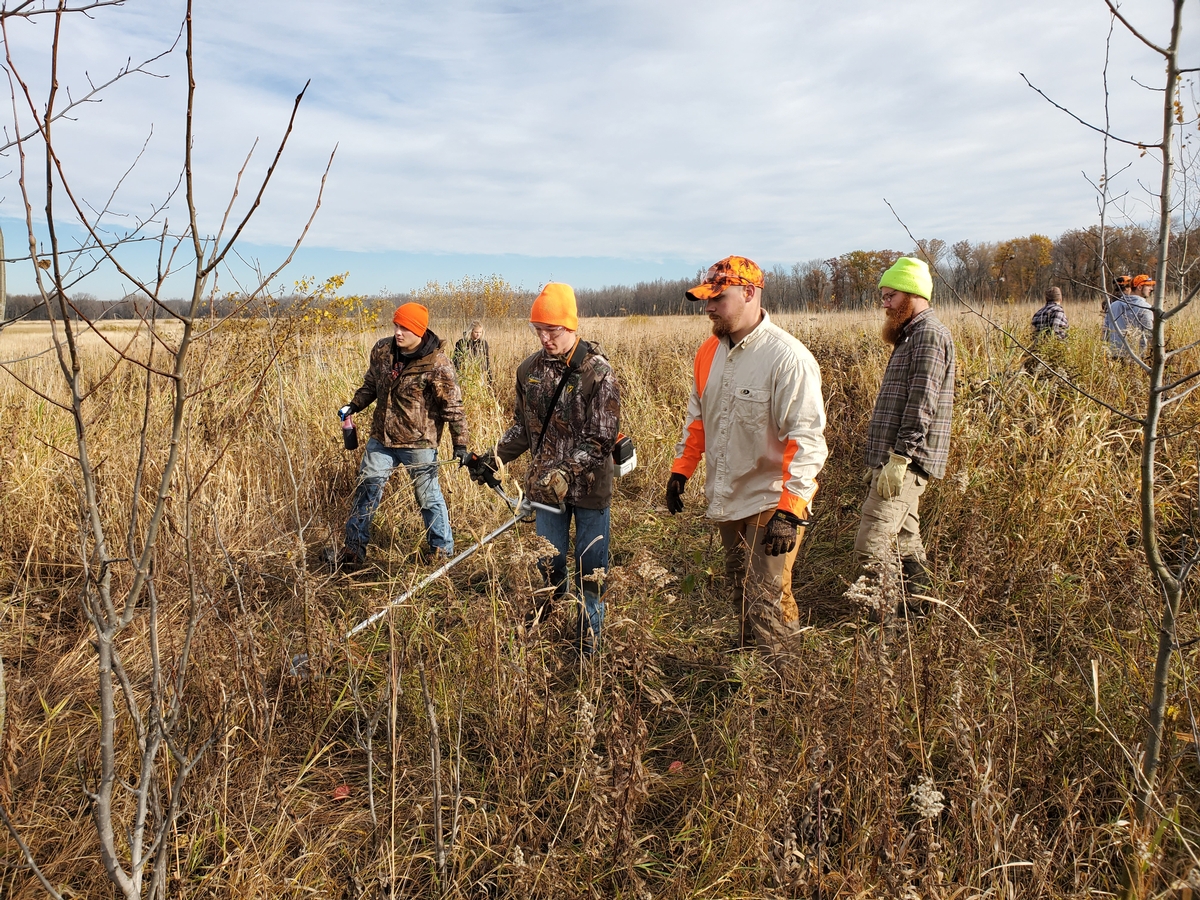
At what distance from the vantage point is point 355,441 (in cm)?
472

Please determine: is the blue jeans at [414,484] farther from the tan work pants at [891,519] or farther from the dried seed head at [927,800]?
the dried seed head at [927,800]

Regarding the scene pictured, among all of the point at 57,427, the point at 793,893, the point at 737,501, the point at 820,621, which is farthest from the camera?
the point at 57,427

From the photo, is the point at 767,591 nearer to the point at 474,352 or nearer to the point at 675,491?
the point at 675,491

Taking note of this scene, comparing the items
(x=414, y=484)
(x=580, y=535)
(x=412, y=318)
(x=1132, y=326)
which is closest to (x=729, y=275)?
(x=580, y=535)

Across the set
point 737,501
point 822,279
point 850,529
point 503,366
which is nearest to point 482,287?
point 503,366

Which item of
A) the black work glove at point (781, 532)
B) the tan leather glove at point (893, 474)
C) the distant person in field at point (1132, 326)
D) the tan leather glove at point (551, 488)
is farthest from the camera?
the distant person in field at point (1132, 326)

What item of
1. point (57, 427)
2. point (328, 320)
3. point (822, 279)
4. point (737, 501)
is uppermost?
point (822, 279)

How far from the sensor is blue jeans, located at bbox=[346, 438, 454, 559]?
181 inches

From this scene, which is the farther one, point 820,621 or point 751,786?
point 820,621

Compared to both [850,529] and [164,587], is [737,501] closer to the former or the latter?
[850,529]

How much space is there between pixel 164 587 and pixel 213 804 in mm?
1498

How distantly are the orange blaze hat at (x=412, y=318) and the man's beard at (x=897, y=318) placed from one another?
8.96 feet

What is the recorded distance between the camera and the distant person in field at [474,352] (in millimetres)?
7945

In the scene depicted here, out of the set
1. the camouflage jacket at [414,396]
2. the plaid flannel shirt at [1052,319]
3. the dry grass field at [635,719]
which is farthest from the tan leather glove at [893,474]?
the plaid flannel shirt at [1052,319]
